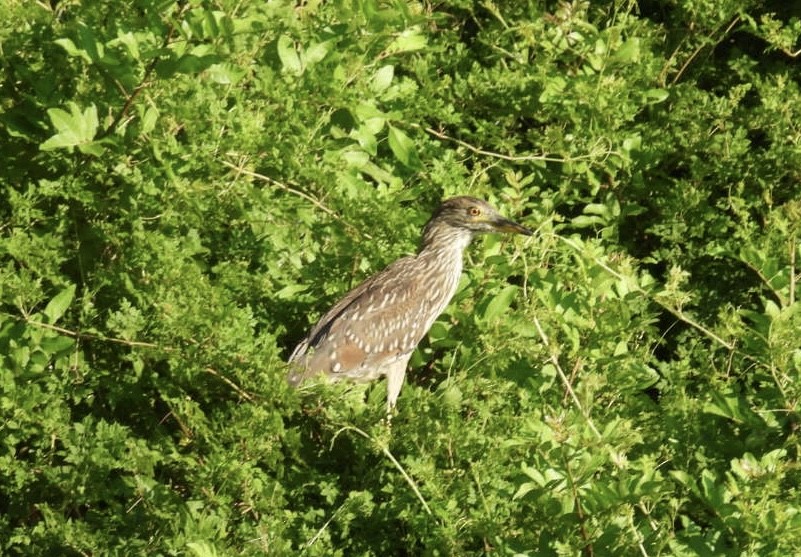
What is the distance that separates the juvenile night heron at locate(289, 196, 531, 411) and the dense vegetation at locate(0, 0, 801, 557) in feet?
0.37

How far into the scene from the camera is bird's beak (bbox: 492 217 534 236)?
757 cm

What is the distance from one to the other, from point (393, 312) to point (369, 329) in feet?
0.47

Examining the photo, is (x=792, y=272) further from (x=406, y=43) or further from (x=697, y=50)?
(x=697, y=50)

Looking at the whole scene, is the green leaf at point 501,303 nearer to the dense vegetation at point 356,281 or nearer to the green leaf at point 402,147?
the dense vegetation at point 356,281

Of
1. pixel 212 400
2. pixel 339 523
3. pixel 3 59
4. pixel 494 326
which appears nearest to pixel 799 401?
pixel 494 326

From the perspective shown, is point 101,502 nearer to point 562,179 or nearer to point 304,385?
point 304,385

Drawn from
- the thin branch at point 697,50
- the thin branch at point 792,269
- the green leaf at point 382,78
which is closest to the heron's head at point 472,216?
the green leaf at point 382,78

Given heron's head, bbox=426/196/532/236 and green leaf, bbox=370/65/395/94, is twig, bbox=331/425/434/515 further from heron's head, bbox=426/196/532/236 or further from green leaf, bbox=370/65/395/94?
green leaf, bbox=370/65/395/94

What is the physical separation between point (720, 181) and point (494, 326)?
1.88m

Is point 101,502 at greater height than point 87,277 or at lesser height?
lesser

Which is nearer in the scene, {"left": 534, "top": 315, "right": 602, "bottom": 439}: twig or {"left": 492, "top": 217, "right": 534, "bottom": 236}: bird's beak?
{"left": 534, "top": 315, "right": 602, "bottom": 439}: twig

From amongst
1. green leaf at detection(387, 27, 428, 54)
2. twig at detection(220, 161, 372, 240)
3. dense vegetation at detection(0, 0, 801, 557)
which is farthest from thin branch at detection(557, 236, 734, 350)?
green leaf at detection(387, 27, 428, 54)

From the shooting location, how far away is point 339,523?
6.30 m

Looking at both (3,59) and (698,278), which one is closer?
(3,59)
